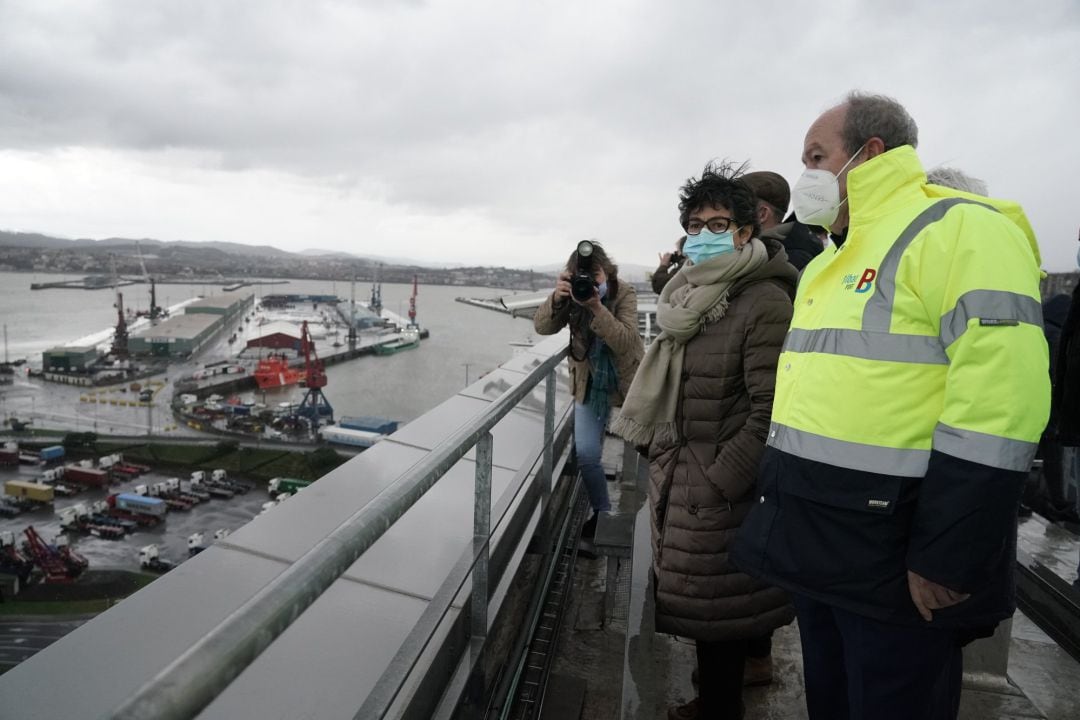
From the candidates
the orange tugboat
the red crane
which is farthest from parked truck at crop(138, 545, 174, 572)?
the orange tugboat

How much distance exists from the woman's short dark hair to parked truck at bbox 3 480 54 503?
2350cm

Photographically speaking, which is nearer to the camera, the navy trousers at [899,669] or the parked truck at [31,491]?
the navy trousers at [899,669]

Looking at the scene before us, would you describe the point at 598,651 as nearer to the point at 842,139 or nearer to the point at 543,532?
the point at 543,532

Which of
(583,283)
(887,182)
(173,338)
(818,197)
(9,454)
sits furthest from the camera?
(173,338)

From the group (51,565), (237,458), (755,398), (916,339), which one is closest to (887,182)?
(916,339)

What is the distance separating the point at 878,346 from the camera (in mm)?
965

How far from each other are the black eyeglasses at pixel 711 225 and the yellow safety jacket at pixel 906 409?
449 millimetres

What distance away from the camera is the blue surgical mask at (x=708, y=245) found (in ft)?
5.11

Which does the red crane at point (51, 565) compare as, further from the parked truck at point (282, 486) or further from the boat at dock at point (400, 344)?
the boat at dock at point (400, 344)

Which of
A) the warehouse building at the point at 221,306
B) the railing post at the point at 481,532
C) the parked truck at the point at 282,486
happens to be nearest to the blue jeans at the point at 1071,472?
the railing post at the point at 481,532

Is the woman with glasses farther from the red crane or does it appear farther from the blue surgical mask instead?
the red crane

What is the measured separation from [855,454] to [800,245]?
123 cm

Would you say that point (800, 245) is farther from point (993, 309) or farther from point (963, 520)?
point (963, 520)

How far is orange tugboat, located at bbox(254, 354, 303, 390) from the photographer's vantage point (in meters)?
37.6
